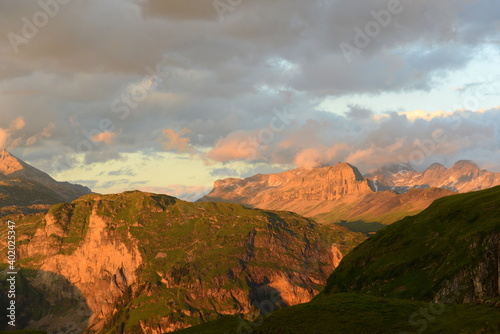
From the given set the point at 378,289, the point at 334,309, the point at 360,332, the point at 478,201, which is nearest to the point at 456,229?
the point at 478,201

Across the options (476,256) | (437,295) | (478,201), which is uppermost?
(478,201)

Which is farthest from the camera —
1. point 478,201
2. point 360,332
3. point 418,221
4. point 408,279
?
point 418,221

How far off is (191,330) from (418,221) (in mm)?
107052

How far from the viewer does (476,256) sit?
419 feet

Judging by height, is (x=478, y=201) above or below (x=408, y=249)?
above

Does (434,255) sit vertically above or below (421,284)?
above

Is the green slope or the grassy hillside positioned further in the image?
the grassy hillside

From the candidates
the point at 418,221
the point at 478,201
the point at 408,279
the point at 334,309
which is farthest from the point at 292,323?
the point at 418,221

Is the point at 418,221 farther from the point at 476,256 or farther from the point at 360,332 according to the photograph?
the point at 360,332

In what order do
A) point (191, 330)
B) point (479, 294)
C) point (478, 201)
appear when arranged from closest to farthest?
point (191, 330)
point (479, 294)
point (478, 201)

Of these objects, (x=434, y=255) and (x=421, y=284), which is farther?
(x=434, y=255)

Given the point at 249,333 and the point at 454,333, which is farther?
the point at 249,333

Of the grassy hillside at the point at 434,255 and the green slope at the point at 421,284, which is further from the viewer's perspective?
the grassy hillside at the point at 434,255

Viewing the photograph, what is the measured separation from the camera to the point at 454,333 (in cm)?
6856
